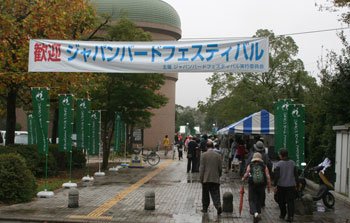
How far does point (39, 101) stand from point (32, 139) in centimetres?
969

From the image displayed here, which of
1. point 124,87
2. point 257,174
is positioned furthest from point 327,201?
point 124,87

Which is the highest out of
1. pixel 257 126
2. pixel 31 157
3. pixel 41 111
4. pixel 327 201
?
pixel 41 111

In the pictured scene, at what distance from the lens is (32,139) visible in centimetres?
2184

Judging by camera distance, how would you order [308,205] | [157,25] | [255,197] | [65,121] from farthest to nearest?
[157,25], [65,121], [308,205], [255,197]

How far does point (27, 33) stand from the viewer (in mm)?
15562

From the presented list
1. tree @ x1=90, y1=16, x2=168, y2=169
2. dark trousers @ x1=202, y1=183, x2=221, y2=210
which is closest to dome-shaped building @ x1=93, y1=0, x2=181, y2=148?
tree @ x1=90, y1=16, x2=168, y2=169

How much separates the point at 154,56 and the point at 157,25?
3797 cm

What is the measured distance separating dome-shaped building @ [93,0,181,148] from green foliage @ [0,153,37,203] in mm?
34056

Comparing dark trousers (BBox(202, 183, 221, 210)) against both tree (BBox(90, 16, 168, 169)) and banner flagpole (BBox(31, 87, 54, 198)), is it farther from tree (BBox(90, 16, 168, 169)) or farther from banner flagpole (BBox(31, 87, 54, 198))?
tree (BBox(90, 16, 168, 169))

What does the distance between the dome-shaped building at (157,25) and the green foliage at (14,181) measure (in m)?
34.1

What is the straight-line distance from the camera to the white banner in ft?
33.8

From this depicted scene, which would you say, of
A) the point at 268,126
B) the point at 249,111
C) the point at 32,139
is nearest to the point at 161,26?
A: the point at 249,111

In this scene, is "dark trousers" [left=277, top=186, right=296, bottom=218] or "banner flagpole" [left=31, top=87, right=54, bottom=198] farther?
"banner flagpole" [left=31, top=87, right=54, bottom=198]

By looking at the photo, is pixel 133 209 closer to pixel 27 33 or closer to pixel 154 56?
pixel 154 56
